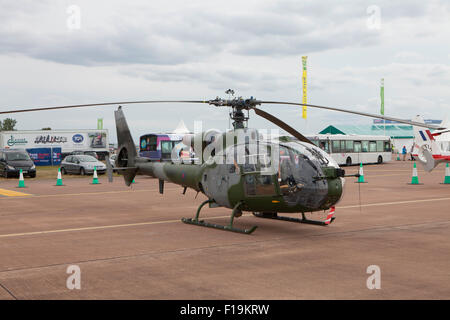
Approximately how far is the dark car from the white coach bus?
67.2 feet

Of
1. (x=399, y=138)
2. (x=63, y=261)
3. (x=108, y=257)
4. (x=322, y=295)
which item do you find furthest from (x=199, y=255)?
(x=399, y=138)

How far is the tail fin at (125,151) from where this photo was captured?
14.0 m

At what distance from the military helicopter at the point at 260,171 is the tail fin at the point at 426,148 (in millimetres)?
15291

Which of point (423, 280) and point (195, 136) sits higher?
point (195, 136)

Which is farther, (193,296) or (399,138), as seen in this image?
(399,138)

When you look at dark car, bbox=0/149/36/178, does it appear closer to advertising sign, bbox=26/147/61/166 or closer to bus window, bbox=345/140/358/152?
advertising sign, bbox=26/147/61/166

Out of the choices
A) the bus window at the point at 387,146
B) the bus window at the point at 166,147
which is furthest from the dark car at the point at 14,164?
the bus window at the point at 387,146

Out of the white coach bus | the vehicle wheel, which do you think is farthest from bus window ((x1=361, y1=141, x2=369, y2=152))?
the vehicle wheel

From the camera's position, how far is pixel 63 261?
774cm

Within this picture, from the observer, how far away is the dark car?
2905cm

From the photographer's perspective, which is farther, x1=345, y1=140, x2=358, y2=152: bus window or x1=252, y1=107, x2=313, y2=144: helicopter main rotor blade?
x1=345, y1=140, x2=358, y2=152: bus window

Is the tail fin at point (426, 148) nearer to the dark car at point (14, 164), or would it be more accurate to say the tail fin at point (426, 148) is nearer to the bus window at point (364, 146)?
the bus window at point (364, 146)
